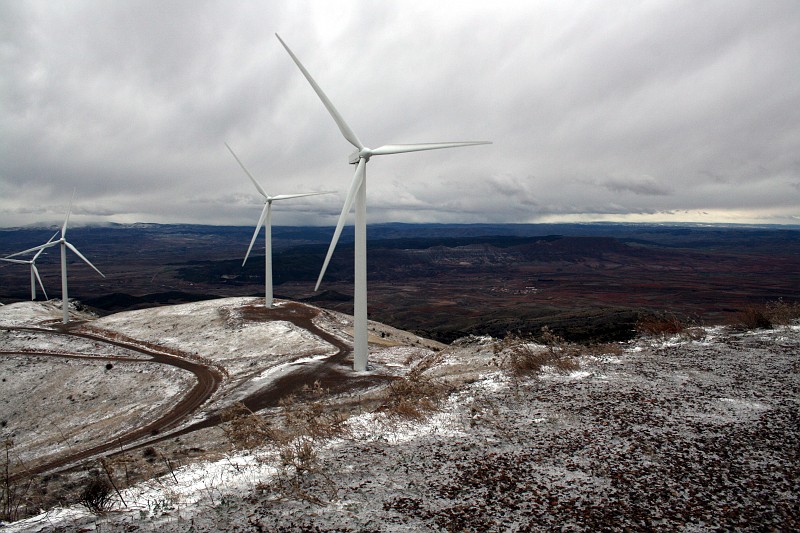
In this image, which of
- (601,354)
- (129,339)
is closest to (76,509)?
(601,354)

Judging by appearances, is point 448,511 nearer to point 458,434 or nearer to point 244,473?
point 458,434

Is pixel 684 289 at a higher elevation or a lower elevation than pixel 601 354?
lower

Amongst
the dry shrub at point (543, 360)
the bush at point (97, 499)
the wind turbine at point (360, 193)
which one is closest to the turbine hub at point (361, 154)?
the wind turbine at point (360, 193)

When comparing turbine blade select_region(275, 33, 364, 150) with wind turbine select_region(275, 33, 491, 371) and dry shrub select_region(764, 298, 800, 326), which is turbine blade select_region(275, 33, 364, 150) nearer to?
wind turbine select_region(275, 33, 491, 371)

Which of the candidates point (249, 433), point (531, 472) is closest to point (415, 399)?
point (249, 433)

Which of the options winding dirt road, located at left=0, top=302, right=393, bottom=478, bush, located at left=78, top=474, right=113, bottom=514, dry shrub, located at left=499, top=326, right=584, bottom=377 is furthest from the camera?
winding dirt road, located at left=0, top=302, right=393, bottom=478

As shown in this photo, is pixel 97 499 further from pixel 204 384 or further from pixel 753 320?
pixel 753 320

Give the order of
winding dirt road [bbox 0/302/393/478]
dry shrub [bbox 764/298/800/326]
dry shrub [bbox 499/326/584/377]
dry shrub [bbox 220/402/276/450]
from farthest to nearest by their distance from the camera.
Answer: dry shrub [bbox 764/298/800/326] < winding dirt road [bbox 0/302/393/478] < dry shrub [bbox 499/326/584/377] < dry shrub [bbox 220/402/276/450]

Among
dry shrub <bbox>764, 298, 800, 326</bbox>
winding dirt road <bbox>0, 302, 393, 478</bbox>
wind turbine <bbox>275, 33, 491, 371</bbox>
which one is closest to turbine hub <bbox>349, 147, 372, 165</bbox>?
wind turbine <bbox>275, 33, 491, 371</bbox>
